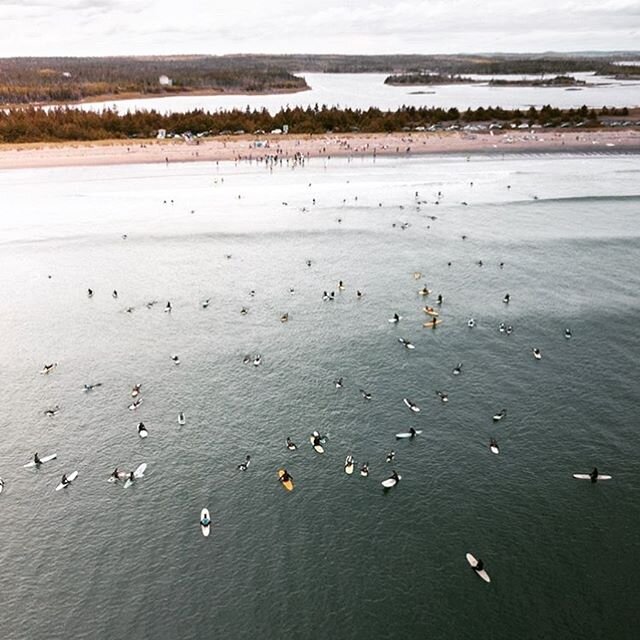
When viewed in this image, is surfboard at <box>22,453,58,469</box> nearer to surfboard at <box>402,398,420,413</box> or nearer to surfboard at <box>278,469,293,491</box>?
surfboard at <box>278,469,293,491</box>

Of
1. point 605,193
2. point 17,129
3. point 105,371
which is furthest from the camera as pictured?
point 17,129

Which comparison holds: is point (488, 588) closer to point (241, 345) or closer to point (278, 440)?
point (278, 440)

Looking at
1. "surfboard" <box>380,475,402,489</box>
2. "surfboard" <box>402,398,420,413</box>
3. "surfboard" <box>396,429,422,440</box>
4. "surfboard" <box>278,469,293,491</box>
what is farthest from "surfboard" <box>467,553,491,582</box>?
"surfboard" <box>402,398,420,413</box>

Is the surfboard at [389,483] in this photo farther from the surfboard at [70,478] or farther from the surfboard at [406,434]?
the surfboard at [70,478]

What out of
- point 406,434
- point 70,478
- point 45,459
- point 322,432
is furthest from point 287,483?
point 45,459

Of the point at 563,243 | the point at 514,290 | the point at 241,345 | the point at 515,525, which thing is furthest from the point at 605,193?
the point at 515,525

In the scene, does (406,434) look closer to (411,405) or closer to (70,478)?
(411,405)
